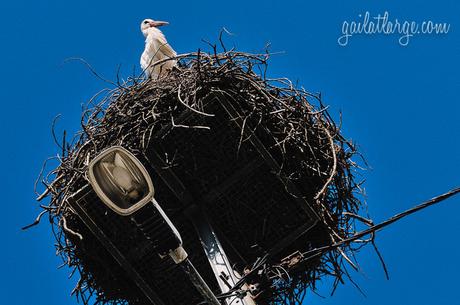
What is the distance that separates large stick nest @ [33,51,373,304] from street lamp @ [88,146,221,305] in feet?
6.97

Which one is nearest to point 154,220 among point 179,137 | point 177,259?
point 177,259

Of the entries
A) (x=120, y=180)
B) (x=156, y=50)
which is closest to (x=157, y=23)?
(x=156, y=50)

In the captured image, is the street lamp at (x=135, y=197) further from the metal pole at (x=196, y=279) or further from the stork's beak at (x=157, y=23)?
the stork's beak at (x=157, y=23)

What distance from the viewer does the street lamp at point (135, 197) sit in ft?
12.5

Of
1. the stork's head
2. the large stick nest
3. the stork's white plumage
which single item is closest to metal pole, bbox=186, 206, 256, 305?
the large stick nest

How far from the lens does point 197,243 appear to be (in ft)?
20.6

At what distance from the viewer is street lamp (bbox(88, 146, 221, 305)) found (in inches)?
150

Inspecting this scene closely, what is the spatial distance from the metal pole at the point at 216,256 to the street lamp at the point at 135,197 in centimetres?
125

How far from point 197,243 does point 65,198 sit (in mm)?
1098

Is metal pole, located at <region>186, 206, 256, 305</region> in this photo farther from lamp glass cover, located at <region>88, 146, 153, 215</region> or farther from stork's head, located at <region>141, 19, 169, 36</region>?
stork's head, located at <region>141, 19, 169, 36</region>

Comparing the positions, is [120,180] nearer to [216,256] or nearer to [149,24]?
[216,256]

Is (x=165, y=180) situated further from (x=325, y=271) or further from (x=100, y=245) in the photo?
(x=325, y=271)

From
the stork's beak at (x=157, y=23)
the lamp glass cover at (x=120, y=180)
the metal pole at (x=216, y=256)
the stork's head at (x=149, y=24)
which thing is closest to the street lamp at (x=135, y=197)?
the lamp glass cover at (x=120, y=180)

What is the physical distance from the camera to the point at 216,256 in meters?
5.65
